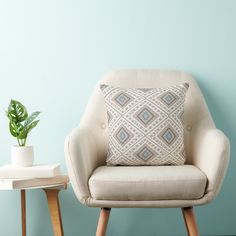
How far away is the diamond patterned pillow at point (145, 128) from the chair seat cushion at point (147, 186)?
0.75 ft

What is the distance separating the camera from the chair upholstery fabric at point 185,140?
189 cm

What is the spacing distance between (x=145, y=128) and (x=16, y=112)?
56cm

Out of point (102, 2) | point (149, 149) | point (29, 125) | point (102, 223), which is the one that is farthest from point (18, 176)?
point (102, 2)

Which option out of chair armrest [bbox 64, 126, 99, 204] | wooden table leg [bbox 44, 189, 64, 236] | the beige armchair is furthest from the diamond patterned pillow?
wooden table leg [bbox 44, 189, 64, 236]

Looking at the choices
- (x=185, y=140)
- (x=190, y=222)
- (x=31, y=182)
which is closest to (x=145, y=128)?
(x=185, y=140)

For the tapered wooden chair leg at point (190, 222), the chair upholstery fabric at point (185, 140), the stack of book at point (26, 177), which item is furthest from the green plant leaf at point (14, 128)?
the tapered wooden chair leg at point (190, 222)

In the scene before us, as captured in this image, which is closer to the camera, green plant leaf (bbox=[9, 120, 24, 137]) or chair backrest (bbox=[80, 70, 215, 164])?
green plant leaf (bbox=[9, 120, 24, 137])

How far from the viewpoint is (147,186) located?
1859 millimetres

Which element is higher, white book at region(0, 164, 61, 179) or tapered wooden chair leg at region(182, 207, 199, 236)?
white book at region(0, 164, 61, 179)

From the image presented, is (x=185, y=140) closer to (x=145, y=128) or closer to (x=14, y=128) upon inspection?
(x=145, y=128)

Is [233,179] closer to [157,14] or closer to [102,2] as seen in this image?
[157,14]

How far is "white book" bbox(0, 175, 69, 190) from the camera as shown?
2086mm

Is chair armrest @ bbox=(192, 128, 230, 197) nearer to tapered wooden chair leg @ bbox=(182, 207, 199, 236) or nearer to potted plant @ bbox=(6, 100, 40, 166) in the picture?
tapered wooden chair leg @ bbox=(182, 207, 199, 236)

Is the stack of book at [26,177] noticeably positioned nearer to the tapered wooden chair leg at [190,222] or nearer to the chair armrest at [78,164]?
the chair armrest at [78,164]
